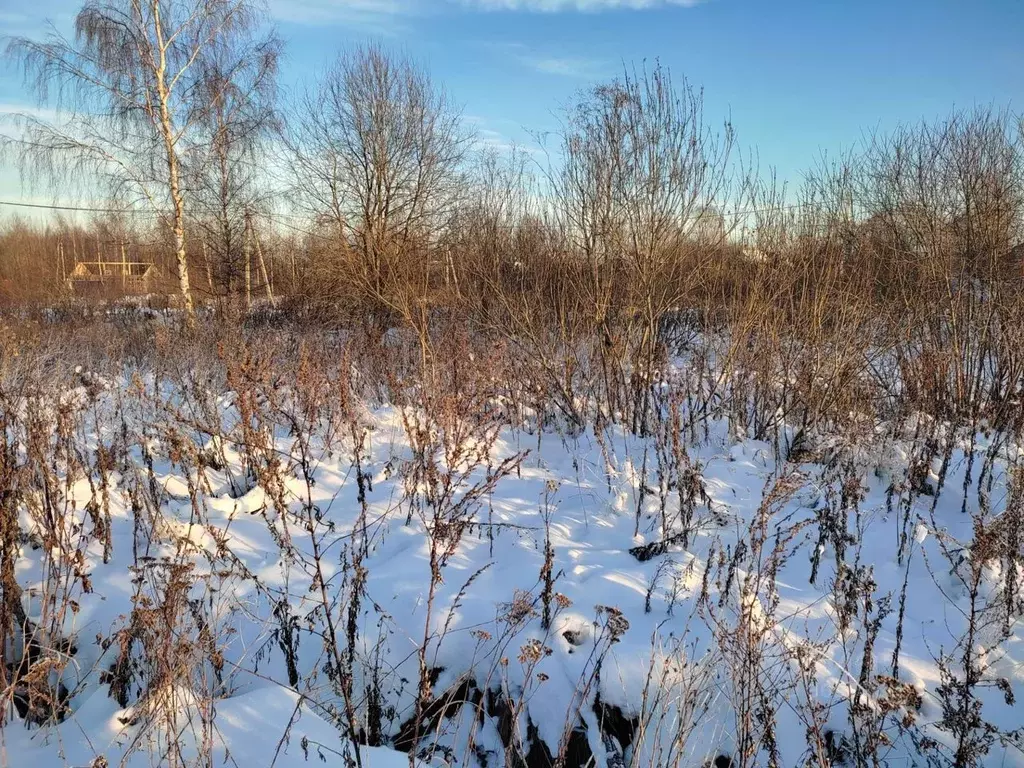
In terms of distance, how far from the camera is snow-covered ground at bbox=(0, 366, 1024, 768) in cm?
205

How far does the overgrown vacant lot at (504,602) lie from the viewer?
2064 mm

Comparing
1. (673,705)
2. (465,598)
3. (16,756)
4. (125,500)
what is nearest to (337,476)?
(125,500)

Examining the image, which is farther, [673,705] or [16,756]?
[673,705]

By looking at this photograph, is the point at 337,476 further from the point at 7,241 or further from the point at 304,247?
the point at 7,241

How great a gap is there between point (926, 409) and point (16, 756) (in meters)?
5.84

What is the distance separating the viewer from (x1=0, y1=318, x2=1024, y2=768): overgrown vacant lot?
206 cm

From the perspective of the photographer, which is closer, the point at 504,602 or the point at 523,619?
the point at 523,619

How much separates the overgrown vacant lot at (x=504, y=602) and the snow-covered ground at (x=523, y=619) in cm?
2

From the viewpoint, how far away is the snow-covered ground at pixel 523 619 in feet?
6.74

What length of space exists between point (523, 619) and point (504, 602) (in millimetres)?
293

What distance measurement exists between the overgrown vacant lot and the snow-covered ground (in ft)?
0.06

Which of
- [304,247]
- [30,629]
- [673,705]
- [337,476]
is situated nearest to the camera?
[673,705]

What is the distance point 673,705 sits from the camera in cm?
242

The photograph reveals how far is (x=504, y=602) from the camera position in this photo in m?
2.96
